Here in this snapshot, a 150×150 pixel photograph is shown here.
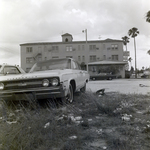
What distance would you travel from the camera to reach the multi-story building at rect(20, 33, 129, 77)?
1422 inches

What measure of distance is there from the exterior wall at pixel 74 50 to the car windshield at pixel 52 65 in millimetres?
30103

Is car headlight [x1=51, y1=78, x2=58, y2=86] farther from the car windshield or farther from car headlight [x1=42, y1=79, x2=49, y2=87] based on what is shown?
the car windshield

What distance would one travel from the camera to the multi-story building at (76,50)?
36.1 meters

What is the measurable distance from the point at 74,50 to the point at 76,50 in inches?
16.7

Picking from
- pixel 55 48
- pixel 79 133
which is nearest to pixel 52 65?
pixel 79 133

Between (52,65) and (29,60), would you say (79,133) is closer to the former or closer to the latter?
(52,65)

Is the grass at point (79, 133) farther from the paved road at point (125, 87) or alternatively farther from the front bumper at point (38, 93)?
the paved road at point (125, 87)

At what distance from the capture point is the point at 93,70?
33531mm

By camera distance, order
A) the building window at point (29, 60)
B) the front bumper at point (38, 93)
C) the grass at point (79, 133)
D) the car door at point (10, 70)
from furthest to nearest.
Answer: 1. the building window at point (29, 60)
2. the car door at point (10, 70)
3. the front bumper at point (38, 93)
4. the grass at point (79, 133)

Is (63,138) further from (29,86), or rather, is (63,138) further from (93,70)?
(93,70)

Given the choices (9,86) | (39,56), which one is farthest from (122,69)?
(9,86)

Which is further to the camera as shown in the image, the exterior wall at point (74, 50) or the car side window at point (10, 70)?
the exterior wall at point (74, 50)

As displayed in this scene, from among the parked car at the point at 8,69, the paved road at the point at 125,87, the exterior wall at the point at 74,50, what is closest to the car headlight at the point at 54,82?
the paved road at the point at 125,87

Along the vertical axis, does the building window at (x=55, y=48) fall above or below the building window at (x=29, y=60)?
above
